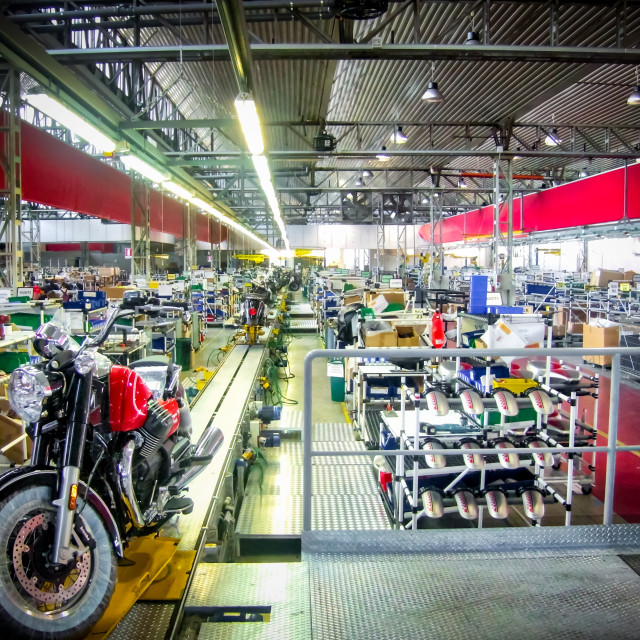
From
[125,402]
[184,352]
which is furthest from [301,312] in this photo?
[125,402]

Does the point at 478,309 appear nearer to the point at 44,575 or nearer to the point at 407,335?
the point at 407,335

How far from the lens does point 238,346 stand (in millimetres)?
9984

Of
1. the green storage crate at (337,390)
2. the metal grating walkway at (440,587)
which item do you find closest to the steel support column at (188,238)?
the green storage crate at (337,390)

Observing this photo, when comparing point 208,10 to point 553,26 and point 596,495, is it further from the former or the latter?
point 596,495

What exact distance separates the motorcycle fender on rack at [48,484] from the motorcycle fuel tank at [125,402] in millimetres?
345

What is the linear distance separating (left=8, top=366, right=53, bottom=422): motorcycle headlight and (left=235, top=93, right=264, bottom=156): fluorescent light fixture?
3.88 meters

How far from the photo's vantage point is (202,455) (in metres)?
3.24

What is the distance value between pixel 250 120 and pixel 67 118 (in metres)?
2.10

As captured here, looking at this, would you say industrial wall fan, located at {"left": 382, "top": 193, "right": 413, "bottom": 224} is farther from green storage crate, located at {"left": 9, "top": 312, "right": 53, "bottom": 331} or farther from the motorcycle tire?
the motorcycle tire

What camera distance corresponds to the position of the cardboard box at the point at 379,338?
22.9 feet

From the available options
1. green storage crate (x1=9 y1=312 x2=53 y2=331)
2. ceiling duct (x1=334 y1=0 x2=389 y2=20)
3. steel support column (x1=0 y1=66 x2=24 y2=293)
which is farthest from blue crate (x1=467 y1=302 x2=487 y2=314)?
steel support column (x1=0 y1=66 x2=24 y2=293)

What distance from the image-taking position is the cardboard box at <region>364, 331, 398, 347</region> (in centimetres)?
698

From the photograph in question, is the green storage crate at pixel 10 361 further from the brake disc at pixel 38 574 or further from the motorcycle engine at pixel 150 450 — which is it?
the brake disc at pixel 38 574

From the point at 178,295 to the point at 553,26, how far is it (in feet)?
36.2
